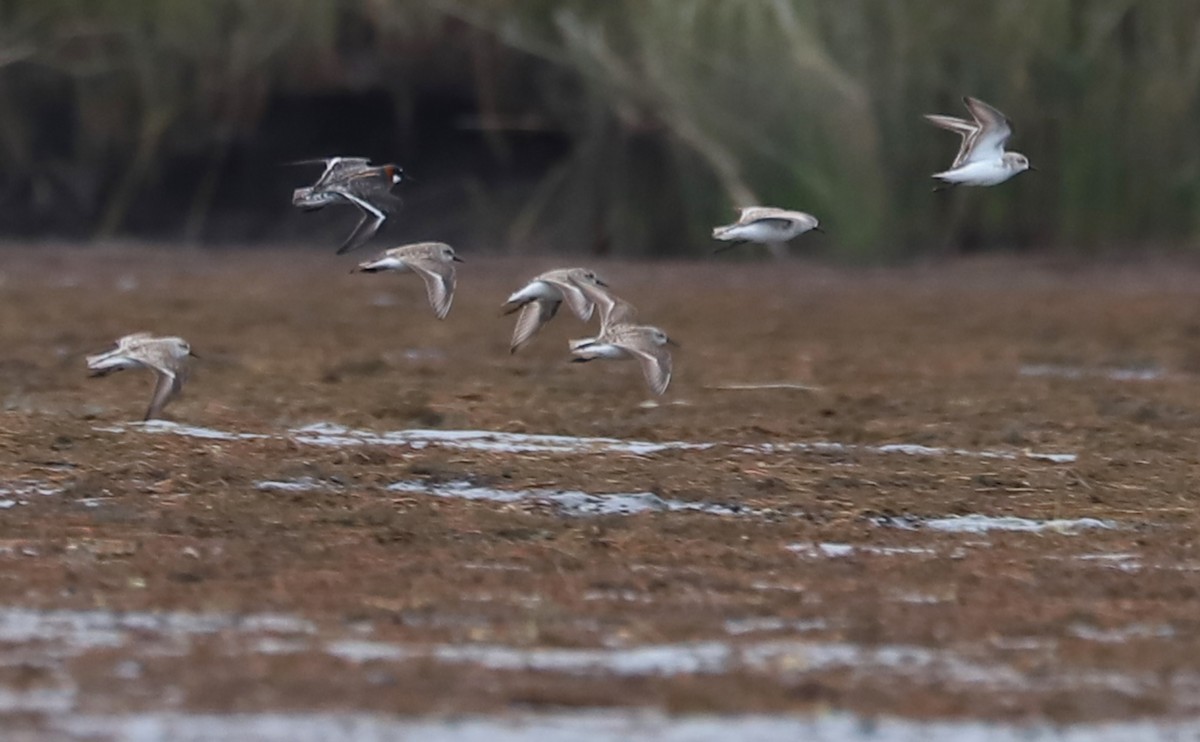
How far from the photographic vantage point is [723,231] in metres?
11.1

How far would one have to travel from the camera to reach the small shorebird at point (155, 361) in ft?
34.1

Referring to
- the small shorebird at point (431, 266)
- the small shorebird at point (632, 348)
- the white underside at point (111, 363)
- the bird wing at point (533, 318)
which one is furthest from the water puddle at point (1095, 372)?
the white underside at point (111, 363)

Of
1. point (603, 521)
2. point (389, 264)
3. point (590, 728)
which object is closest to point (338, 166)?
point (389, 264)

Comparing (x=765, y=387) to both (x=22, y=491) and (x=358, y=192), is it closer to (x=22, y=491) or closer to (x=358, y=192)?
(x=358, y=192)

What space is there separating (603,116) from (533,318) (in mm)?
9772

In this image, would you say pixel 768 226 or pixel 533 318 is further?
pixel 533 318

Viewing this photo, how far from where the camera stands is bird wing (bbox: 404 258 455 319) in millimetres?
10822

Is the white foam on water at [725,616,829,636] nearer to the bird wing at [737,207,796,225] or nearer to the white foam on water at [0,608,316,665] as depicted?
the white foam on water at [0,608,316,665]

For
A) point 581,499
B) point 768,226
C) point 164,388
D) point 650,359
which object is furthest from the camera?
point 768,226

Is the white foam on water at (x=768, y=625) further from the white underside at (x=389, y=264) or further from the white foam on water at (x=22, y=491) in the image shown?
the white underside at (x=389, y=264)

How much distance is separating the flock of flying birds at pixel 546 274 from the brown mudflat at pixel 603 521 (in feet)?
1.22

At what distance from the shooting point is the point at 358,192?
10.9m

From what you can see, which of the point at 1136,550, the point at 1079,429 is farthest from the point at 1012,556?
the point at 1079,429

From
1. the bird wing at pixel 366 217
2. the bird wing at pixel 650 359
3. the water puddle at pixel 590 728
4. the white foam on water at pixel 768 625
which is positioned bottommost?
the water puddle at pixel 590 728
